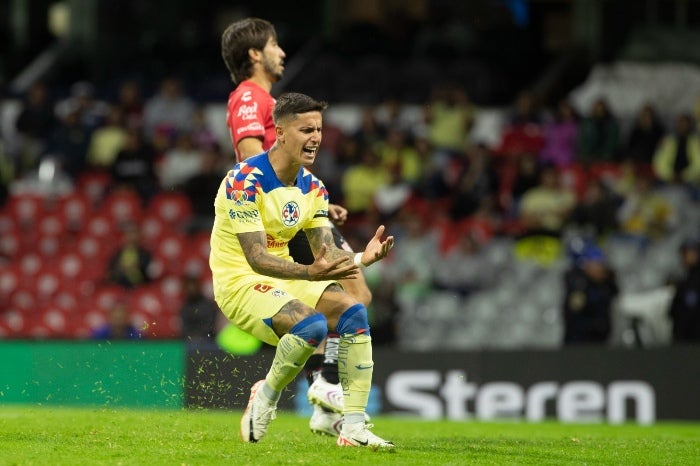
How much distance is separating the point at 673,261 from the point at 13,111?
37.0 ft

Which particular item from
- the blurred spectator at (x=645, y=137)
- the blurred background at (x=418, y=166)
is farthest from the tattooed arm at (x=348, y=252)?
the blurred spectator at (x=645, y=137)

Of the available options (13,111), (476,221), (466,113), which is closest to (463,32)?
(466,113)

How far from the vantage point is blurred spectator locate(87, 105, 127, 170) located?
818 inches

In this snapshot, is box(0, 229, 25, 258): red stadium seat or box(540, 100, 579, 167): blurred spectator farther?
box(0, 229, 25, 258): red stadium seat

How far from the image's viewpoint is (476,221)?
18672 millimetres

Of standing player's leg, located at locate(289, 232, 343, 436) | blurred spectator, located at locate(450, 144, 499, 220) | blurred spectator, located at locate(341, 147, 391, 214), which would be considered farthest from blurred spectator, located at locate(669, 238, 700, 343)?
standing player's leg, located at locate(289, 232, 343, 436)

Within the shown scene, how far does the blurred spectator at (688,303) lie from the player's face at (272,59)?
7.87 metres

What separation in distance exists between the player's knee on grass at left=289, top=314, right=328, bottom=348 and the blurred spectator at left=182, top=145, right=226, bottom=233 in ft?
37.5

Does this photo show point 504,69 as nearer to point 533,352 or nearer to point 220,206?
point 533,352

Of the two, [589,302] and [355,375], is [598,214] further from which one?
[355,375]

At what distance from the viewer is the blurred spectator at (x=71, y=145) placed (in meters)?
20.9

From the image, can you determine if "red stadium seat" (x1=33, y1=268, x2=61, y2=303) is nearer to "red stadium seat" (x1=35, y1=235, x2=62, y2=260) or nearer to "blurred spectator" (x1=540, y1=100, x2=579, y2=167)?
"red stadium seat" (x1=35, y1=235, x2=62, y2=260)

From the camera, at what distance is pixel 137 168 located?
66.6 ft

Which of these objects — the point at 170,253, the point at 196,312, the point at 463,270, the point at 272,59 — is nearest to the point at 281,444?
the point at 272,59
